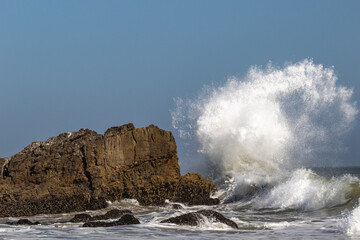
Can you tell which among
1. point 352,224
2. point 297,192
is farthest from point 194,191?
point 352,224

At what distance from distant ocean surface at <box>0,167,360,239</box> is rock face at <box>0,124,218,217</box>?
627mm

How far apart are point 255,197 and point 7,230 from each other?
918cm

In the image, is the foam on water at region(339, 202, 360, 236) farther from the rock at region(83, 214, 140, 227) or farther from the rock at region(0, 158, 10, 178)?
the rock at region(0, 158, 10, 178)

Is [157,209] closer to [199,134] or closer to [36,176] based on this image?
[36,176]

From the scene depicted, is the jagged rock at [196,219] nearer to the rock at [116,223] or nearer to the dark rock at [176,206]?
the rock at [116,223]

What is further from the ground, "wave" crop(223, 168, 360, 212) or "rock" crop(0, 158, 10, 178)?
"rock" crop(0, 158, 10, 178)

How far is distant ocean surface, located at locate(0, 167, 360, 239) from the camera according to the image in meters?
10.8

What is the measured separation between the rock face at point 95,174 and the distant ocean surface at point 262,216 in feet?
2.06

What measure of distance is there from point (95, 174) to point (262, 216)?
5035mm

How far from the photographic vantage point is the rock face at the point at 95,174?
642 inches

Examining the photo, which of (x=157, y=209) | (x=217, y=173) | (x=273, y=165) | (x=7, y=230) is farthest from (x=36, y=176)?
(x=273, y=165)

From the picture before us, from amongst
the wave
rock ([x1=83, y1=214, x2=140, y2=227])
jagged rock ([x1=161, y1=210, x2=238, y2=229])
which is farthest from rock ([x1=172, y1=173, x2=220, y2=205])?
jagged rock ([x1=161, y1=210, x2=238, y2=229])

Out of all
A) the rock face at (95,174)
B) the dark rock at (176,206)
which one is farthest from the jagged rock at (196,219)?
the rock face at (95,174)

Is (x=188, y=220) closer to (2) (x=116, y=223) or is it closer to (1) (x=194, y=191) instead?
(2) (x=116, y=223)
